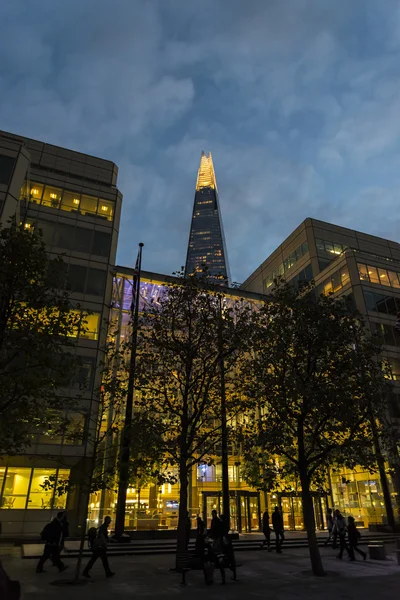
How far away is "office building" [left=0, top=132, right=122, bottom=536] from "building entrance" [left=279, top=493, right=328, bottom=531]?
16038mm

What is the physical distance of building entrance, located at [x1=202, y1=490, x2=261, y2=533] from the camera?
29759 mm

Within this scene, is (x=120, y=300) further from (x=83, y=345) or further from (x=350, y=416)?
(x=350, y=416)

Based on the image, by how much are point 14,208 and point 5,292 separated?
17.7 meters

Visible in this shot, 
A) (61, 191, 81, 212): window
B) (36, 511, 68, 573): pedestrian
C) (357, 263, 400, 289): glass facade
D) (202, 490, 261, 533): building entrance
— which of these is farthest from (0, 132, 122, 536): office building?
(357, 263, 400, 289): glass facade

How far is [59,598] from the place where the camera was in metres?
9.63

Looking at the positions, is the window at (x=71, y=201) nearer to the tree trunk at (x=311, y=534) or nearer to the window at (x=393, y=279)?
the tree trunk at (x=311, y=534)

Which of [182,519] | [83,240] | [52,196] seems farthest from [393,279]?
[182,519]

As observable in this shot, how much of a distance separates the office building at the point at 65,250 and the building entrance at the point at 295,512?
16.0m

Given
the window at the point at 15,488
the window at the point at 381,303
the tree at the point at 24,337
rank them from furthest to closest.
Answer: the window at the point at 381,303 < the window at the point at 15,488 < the tree at the point at 24,337

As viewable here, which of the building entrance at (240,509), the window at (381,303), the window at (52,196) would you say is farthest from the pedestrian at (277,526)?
the window at (52,196)

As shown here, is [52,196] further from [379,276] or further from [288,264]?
[379,276]

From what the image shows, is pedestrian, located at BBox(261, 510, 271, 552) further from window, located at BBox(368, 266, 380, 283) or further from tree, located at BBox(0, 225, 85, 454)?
window, located at BBox(368, 266, 380, 283)

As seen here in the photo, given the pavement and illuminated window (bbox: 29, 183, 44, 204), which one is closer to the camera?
the pavement

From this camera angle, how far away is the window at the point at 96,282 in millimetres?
31594
